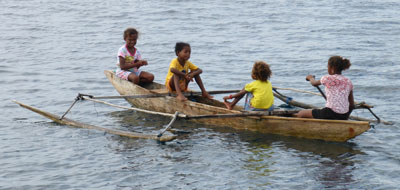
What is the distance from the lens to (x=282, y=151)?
299 inches

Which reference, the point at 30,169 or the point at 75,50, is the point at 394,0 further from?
the point at 30,169

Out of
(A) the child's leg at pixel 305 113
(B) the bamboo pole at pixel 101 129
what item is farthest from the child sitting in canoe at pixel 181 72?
(A) the child's leg at pixel 305 113

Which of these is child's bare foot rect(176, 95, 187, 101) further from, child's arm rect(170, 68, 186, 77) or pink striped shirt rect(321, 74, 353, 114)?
pink striped shirt rect(321, 74, 353, 114)

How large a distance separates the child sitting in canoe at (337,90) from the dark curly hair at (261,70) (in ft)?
2.02

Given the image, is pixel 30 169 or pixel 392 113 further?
pixel 392 113

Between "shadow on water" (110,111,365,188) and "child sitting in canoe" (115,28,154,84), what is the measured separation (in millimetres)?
1197

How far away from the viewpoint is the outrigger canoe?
731 cm

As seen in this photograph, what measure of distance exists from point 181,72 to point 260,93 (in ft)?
4.63

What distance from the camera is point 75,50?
53.1 feet

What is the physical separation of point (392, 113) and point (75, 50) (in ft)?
31.3

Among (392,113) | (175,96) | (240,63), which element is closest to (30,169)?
(175,96)

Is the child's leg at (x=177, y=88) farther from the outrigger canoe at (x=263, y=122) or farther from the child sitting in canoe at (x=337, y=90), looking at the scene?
the child sitting in canoe at (x=337, y=90)

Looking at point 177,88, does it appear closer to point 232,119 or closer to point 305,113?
point 232,119

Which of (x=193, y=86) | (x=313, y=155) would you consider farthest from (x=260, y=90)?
(x=193, y=86)
